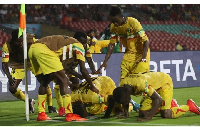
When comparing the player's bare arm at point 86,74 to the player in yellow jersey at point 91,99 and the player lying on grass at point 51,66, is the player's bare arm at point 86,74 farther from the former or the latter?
the player lying on grass at point 51,66

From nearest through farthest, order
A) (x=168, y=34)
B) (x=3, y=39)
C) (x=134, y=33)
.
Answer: (x=134, y=33)
(x=3, y=39)
(x=168, y=34)

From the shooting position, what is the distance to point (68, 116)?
30.4 feet

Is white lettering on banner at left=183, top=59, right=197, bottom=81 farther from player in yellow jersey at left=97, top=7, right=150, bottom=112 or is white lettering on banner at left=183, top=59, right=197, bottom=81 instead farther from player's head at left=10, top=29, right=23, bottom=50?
player's head at left=10, top=29, right=23, bottom=50

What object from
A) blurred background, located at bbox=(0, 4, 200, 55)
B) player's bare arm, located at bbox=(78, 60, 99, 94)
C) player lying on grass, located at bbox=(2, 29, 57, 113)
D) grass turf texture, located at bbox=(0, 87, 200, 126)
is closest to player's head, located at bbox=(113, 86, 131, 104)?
grass turf texture, located at bbox=(0, 87, 200, 126)

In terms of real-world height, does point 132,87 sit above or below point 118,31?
below

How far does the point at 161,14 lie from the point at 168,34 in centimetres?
→ 168

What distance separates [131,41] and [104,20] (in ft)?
61.6

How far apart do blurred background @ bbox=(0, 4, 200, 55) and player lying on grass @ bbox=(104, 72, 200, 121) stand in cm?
1429

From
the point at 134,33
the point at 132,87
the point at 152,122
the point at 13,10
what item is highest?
the point at 13,10

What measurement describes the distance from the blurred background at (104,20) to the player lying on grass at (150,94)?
14.3m

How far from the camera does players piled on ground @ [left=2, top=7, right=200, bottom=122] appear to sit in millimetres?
9117

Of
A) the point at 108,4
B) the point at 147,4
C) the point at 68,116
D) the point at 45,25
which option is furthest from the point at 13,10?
the point at 68,116

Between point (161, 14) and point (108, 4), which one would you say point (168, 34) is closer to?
point (161, 14)

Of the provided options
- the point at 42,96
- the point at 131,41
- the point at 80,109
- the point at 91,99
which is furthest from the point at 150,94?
the point at 131,41
